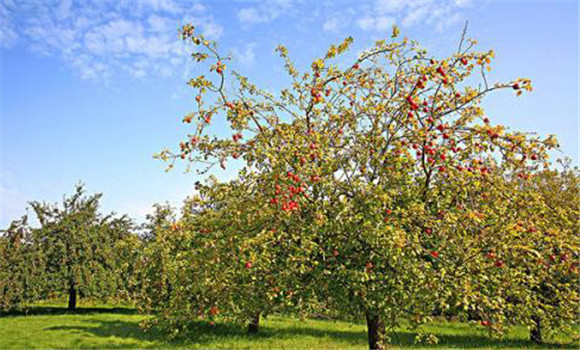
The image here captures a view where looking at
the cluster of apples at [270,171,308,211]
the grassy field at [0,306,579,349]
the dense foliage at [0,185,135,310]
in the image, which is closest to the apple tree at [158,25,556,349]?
the cluster of apples at [270,171,308,211]

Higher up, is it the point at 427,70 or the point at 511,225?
the point at 427,70

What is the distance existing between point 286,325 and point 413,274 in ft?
61.1

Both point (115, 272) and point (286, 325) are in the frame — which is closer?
point (286, 325)

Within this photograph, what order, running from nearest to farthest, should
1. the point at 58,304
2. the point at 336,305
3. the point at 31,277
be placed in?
Answer: the point at 336,305
the point at 31,277
the point at 58,304

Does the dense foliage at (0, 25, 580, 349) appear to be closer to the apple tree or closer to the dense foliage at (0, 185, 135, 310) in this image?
the apple tree

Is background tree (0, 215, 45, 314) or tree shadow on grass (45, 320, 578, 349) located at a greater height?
background tree (0, 215, 45, 314)

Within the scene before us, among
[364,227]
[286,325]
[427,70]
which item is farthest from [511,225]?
[286,325]

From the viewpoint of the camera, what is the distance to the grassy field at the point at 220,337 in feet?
57.8

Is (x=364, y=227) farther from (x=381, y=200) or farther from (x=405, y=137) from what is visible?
(x=405, y=137)

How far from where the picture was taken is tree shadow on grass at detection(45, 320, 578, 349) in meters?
18.2

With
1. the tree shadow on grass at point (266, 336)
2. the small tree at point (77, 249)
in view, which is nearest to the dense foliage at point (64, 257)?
the small tree at point (77, 249)

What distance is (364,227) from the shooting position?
8.07 m

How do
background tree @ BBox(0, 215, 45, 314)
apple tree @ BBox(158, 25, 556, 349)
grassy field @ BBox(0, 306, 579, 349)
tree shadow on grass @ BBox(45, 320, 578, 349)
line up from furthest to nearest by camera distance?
background tree @ BBox(0, 215, 45, 314), tree shadow on grass @ BBox(45, 320, 578, 349), grassy field @ BBox(0, 306, 579, 349), apple tree @ BBox(158, 25, 556, 349)

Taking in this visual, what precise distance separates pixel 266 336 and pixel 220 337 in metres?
2.33
